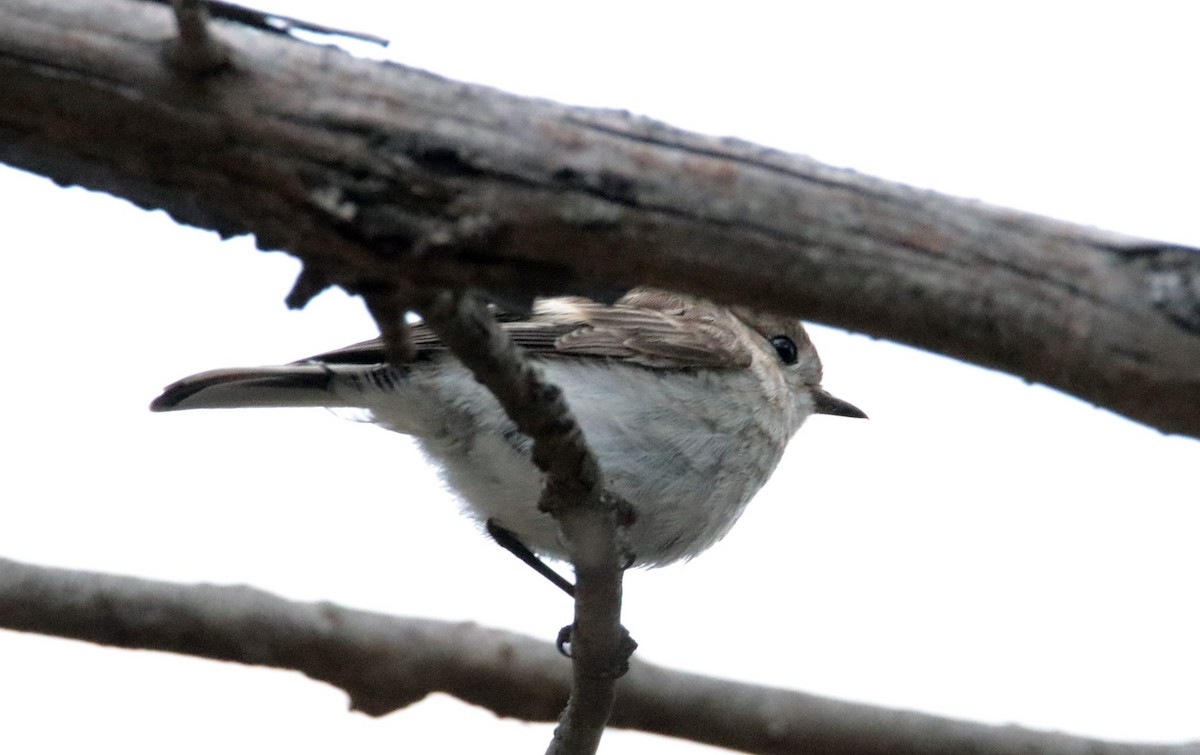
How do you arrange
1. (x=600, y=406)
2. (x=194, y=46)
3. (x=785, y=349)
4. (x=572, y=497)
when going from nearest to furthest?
(x=194, y=46) → (x=572, y=497) → (x=600, y=406) → (x=785, y=349)

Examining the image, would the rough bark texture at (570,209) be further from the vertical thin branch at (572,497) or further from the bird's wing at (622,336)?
the bird's wing at (622,336)

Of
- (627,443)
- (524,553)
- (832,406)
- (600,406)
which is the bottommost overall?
(524,553)

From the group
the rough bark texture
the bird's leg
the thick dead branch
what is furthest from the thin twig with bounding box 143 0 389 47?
the bird's leg

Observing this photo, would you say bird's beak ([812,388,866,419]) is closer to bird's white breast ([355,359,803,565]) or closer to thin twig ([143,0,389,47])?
bird's white breast ([355,359,803,565])

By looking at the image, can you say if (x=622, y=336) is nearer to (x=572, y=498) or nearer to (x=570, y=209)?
(x=572, y=498)

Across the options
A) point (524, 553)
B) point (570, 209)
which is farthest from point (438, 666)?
point (570, 209)

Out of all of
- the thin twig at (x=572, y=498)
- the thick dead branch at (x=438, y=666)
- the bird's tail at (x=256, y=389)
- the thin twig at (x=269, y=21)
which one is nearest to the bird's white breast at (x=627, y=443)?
the bird's tail at (x=256, y=389)
